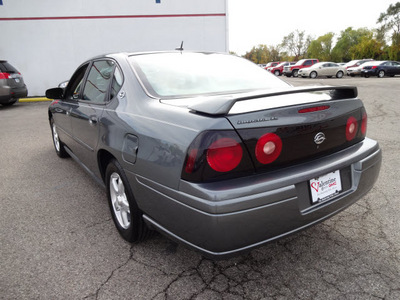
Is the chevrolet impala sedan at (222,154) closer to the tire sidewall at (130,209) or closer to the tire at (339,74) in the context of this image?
the tire sidewall at (130,209)

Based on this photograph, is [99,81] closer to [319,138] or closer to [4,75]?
[319,138]

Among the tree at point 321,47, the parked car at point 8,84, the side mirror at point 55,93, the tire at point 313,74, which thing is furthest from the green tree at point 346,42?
the side mirror at point 55,93

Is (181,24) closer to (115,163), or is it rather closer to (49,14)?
(49,14)

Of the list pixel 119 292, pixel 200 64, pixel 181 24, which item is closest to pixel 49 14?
pixel 181 24

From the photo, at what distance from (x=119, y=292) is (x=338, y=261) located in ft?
4.79

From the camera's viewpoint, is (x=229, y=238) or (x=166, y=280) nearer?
(x=229, y=238)

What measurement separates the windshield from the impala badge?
0.77 m

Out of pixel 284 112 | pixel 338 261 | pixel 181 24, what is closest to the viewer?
pixel 284 112

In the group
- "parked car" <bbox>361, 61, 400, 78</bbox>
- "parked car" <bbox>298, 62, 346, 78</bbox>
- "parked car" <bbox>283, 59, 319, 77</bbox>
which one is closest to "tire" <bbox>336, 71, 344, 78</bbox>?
"parked car" <bbox>298, 62, 346, 78</bbox>

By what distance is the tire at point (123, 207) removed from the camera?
2.20 metres

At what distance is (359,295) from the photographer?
5.88 feet

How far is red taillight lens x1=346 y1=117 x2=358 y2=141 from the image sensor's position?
2121 millimetres

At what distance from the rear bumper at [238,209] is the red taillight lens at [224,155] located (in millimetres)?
89

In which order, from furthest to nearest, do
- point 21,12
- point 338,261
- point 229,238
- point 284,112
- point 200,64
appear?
point 21,12 → point 200,64 → point 338,261 → point 284,112 → point 229,238
